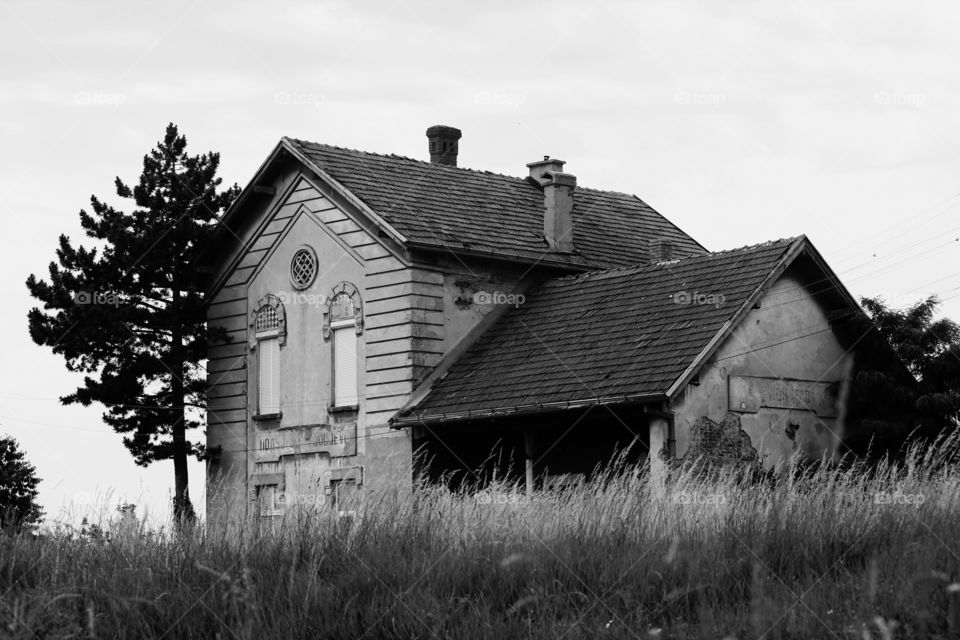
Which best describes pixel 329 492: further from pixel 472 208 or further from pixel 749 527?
pixel 749 527

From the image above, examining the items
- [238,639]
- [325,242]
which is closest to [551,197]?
[325,242]

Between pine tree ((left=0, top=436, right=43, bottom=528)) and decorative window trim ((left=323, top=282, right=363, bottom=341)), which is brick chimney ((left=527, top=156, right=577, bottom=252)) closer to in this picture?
decorative window trim ((left=323, top=282, right=363, bottom=341))

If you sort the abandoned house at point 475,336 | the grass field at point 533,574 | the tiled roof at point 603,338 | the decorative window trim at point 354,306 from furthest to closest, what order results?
the decorative window trim at point 354,306 < the abandoned house at point 475,336 < the tiled roof at point 603,338 < the grass field at point 533,574

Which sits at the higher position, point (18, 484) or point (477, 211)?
point (477, 211)

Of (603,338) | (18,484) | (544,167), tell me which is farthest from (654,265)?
(18,484)

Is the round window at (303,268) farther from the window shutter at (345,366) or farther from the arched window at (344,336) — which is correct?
the window shutter at (345,366)

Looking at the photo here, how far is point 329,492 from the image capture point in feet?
78.1

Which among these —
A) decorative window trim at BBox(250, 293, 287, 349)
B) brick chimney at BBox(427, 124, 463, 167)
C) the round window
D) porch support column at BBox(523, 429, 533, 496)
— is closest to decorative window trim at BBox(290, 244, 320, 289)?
the round window

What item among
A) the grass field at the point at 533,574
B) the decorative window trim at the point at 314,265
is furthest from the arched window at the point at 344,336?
the grass field at the point at 533,574

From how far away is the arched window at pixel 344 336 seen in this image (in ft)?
78.9

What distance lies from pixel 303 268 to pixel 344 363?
7.00 ft

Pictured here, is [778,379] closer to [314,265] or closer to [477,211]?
[477,211]

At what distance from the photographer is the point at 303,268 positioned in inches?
992

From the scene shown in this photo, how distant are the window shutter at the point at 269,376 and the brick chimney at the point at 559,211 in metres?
5.57
